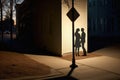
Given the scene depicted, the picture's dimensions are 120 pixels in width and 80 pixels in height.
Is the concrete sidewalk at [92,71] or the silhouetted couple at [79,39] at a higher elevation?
the silhouetted couple at [79,39]

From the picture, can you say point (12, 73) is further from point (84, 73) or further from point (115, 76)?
point (115, 76)

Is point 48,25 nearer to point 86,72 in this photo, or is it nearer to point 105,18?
point 86,72

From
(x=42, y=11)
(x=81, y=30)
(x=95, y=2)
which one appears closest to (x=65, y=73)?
(x=81, y=30)

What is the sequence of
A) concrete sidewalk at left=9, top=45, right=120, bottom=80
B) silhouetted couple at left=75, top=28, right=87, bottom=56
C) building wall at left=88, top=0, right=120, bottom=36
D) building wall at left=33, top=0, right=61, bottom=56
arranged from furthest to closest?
building wall at left=88, top=0, right=120, bottom=36 → building wall at left=33, top=0, right=61, bottom=56 → silhouetted couple at left=75, top=28, right=87, bottom=56 → concrete sidewalk at left=9, top=45, right=120, bottom=80

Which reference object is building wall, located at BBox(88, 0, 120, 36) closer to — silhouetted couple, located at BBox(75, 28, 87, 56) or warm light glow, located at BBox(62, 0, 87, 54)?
warm light glow, located at BBox(62, 0, 87, 54)

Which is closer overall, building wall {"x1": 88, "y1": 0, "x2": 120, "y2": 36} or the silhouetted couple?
the silhouetted couple

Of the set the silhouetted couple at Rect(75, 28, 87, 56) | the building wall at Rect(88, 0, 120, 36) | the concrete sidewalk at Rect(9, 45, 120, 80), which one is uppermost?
the building wall at Rect(88, 0, 120, 36)

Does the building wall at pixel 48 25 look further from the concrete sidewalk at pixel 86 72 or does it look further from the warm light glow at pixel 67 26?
the concrete sidewalk at pixel 86 72

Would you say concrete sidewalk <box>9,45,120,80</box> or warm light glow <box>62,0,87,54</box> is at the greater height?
warm light glow <box>62,0,87,54</box>

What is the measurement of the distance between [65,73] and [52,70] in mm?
949

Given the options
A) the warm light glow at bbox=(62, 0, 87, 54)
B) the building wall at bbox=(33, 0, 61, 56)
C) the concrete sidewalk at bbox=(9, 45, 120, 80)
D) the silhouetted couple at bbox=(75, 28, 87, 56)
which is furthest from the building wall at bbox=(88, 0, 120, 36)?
the concrete sidewalk at bbox=(9, 45, 120, 80)

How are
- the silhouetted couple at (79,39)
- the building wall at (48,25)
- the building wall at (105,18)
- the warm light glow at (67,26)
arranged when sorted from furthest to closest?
the building wall at (105,18), the building wall at (48,25), the silhouetted couple at (79,39), the warm light glow at (67,26)

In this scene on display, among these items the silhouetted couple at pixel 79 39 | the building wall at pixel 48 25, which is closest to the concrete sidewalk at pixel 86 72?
the silhouetted couple at pixel 79 39

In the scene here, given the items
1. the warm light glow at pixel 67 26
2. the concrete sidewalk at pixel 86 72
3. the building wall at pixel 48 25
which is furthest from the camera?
the building wall at pixel 48 25
